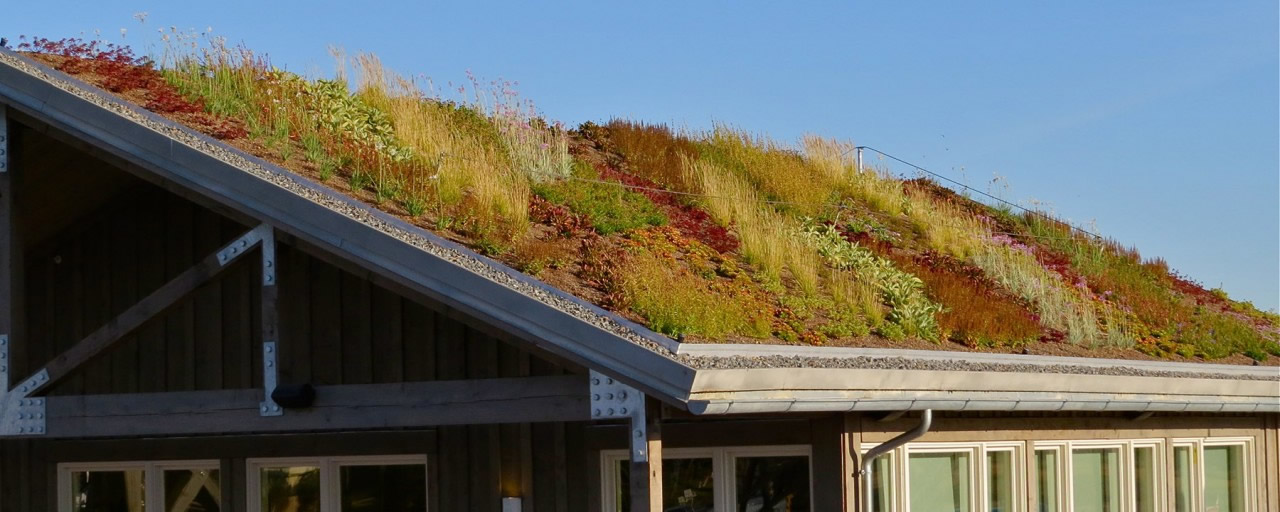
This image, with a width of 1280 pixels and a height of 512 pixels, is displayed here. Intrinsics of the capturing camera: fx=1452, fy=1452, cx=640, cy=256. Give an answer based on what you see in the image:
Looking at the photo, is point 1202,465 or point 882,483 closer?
point 882,483

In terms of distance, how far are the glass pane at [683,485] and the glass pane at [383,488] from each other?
1638 millimetres

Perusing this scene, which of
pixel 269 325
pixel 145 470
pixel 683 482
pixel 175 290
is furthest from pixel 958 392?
pixel 145 470

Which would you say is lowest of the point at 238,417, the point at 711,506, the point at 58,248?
the point at 711,506

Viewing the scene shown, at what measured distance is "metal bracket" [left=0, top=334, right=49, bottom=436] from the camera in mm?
9492

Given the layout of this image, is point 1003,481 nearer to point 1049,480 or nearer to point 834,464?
point 1049,480

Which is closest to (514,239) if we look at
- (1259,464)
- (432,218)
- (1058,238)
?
(432,218)

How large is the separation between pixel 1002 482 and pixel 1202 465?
2.65 m

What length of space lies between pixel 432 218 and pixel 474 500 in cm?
226

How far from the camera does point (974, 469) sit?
33.0 ft

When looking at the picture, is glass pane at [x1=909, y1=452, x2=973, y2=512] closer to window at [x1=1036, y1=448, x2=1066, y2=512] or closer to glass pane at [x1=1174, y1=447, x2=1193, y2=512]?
window at [x1=1036, y1=448, x2=1066, y2=512]

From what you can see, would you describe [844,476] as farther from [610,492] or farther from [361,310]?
[361,310]

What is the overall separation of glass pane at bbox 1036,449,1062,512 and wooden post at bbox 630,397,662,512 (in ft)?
12.7

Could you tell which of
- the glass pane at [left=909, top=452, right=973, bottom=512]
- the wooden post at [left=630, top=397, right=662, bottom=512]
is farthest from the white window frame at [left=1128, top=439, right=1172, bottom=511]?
the wooden post at [left=630, top=397, right=662, bottom=512]

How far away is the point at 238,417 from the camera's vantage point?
9.23 meters
